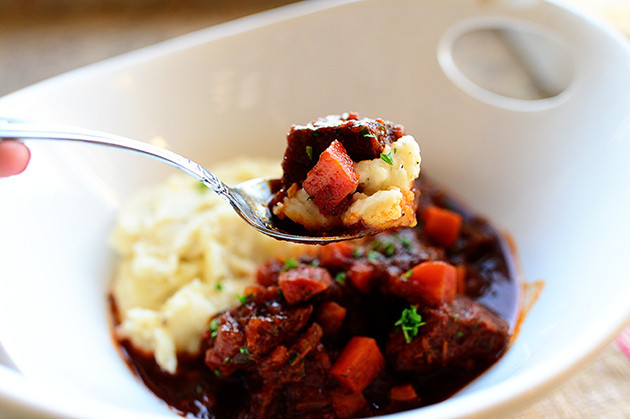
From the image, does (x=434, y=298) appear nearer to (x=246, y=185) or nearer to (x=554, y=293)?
(x=554, y=293)

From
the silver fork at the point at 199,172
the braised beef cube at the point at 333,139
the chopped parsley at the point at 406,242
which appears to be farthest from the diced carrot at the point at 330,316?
the braised beef cube at the point at 333,139

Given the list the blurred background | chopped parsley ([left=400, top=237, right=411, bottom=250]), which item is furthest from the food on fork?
the blurred background

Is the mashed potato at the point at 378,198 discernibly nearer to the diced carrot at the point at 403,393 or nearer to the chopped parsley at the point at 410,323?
the chopped parsley at the point at 410,323

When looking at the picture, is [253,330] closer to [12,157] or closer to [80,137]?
[80,137]

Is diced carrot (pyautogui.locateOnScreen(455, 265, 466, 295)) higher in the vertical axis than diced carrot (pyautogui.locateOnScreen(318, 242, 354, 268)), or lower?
lower

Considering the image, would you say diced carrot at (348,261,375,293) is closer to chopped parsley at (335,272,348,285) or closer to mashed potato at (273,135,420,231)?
chopped parsley at (335,272,348,285)

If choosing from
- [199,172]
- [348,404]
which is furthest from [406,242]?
[199,172]

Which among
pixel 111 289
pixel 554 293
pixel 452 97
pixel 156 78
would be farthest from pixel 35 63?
pixel 554 293
